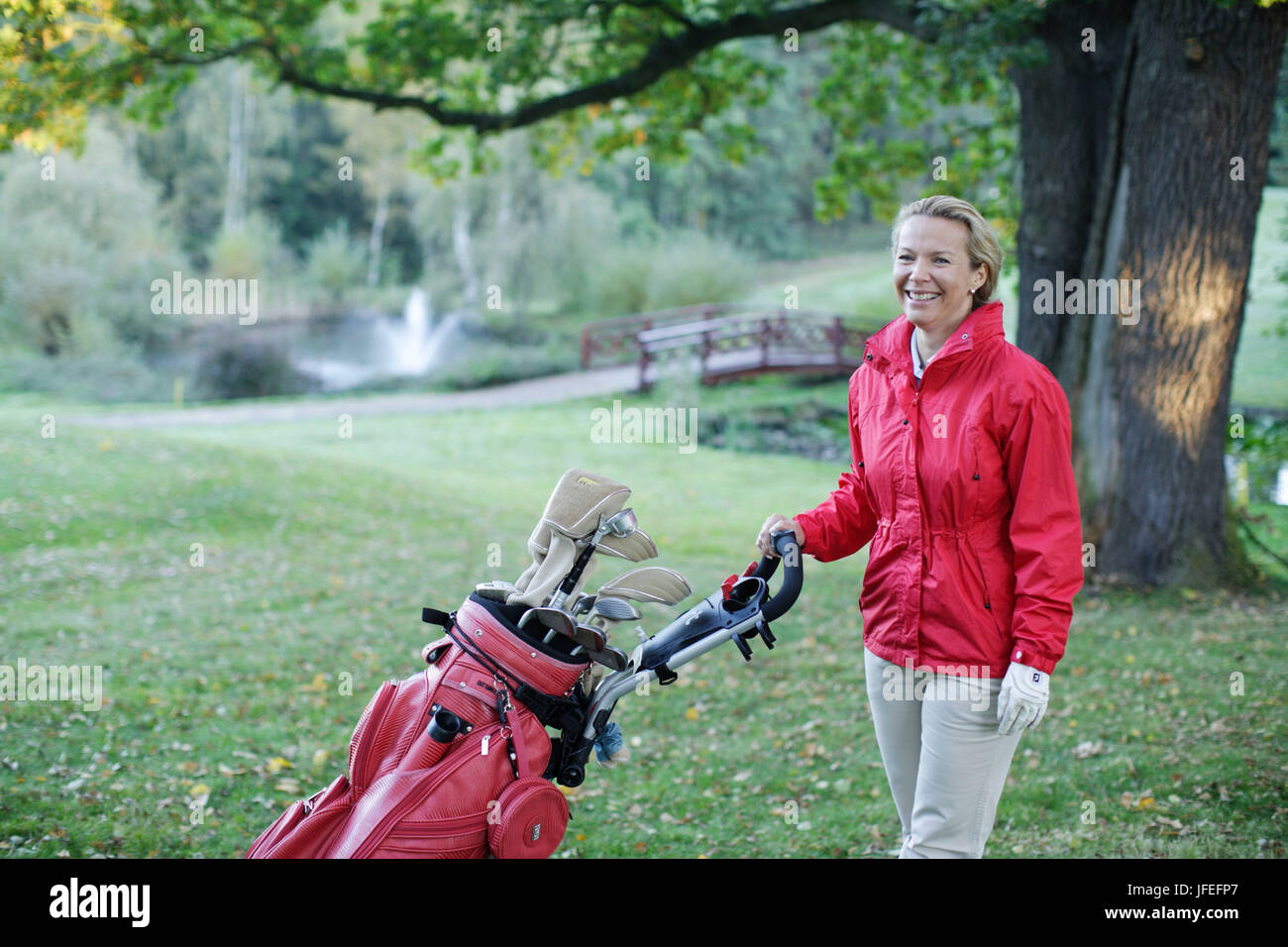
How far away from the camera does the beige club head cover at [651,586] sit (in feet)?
9.70

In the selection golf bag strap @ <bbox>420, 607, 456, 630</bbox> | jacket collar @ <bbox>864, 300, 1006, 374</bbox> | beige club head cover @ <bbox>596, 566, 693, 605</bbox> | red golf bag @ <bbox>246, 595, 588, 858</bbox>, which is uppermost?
jacket collar @ <bbox>864, 300, 1006, 374</bbox>

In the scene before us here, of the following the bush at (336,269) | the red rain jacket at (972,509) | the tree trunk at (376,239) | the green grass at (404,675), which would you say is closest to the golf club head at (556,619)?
the red rain jacket at (972,509)

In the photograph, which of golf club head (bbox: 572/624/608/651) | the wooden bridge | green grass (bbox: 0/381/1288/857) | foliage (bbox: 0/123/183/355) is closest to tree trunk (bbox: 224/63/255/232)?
foliage (bbox: 0/123/183/355)

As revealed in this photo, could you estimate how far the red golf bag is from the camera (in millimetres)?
2652

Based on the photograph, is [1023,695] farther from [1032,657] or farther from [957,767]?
[957,767]

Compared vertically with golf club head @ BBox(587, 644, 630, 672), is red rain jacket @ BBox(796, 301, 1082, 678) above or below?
above

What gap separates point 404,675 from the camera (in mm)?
7055

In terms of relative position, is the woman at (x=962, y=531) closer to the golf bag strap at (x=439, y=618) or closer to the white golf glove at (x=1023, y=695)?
the white golf glove at (x=1023, y=695)

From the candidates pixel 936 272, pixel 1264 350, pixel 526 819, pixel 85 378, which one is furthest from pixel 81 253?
pixel 936 272

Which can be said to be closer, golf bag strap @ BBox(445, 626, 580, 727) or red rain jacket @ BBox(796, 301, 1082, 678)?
red rain jacket @ BBox(796, 301, 1082, 678)

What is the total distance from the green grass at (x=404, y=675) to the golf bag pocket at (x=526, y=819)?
1.93m

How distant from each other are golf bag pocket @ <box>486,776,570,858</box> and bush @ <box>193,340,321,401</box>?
26.0m

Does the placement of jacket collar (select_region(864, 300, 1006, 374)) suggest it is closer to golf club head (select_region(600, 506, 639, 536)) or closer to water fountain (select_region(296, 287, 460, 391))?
golf club head (select_region(600, 506, 639, 536))
